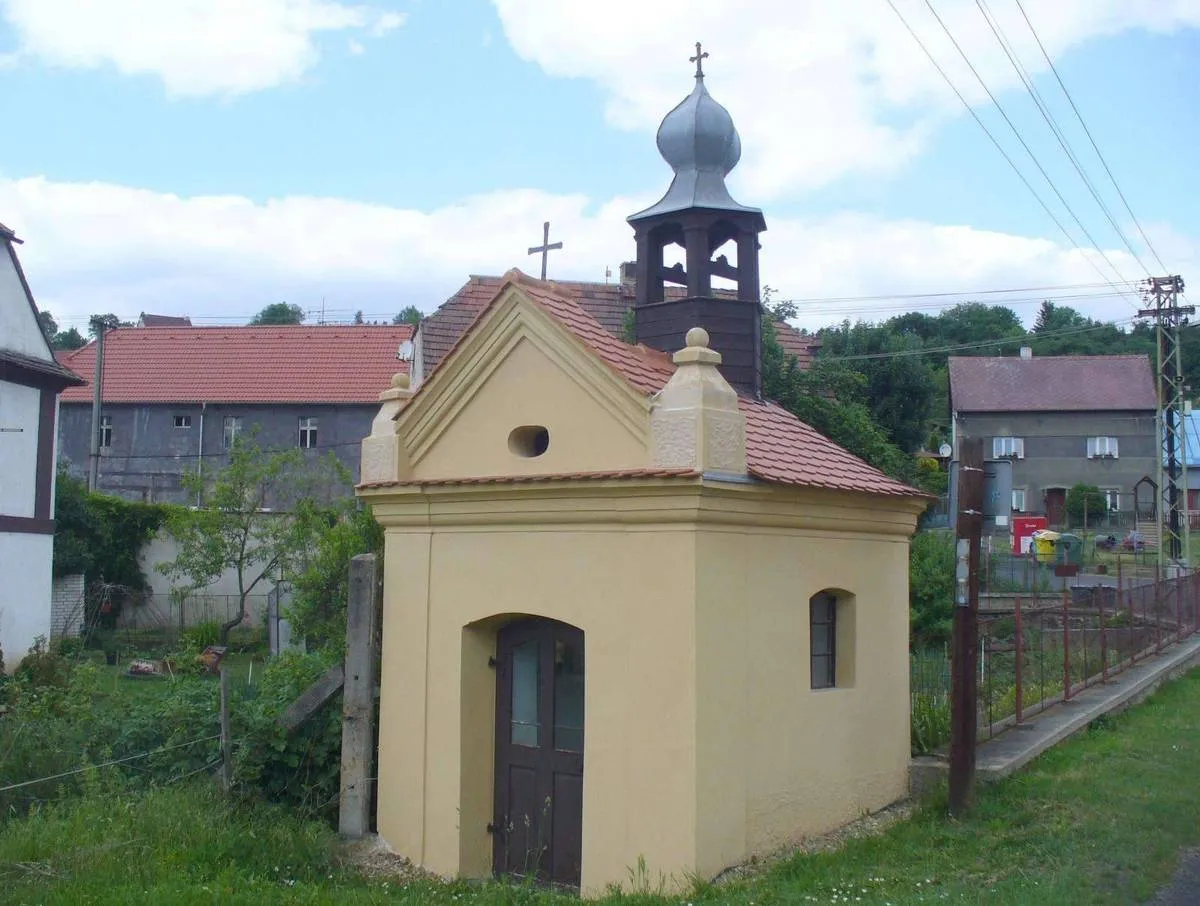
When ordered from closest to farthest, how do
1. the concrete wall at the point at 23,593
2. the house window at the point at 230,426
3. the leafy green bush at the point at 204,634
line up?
the concrete wall at the point at 23,593 → the leafy green bush at the point at 204,634 → the house window at the point at 230,426

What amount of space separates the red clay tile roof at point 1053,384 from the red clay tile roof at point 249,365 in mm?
28458

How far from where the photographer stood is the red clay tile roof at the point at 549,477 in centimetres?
843

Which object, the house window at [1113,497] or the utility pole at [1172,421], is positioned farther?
the house window at [1113,497]

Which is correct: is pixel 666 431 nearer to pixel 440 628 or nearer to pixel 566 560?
pixel 566 560

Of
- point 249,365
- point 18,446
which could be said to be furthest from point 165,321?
point 18,446

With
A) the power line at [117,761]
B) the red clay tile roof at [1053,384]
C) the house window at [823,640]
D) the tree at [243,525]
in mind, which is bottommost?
the power line at [117,761]

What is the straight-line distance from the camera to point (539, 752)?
31.5 ft

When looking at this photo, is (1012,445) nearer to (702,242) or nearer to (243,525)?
(243,525)

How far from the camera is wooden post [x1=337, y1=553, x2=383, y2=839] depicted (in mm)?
10180

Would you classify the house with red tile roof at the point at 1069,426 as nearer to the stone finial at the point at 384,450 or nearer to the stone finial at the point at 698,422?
the stone finial at the point at 384,450

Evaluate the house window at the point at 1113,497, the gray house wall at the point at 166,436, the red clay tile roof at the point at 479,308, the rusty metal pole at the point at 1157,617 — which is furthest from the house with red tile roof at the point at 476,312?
the house window at the point at 1113,497

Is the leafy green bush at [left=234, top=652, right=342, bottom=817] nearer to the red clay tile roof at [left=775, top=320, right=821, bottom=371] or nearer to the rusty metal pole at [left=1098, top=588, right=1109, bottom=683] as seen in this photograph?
the rusty metal pole at [left=1098, top=588, right=1109, bottom=683]

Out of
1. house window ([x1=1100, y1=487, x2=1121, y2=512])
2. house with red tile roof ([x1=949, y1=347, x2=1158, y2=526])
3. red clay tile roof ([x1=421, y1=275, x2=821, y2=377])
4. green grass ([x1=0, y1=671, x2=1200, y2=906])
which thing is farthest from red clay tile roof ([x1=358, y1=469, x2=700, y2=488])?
house window ([x1=1100, y1=487, x2=1121, y2=512])

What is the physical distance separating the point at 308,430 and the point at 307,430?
3 cm
